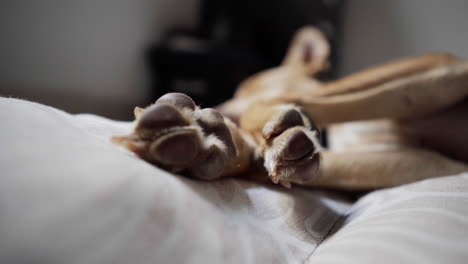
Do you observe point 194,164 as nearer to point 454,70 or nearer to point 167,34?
point 454,70

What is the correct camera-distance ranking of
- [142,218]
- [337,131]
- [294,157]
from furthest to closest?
1. [337,131]
2. [294,157]
3. [142,218]

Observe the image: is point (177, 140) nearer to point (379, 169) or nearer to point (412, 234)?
point (412, 234)

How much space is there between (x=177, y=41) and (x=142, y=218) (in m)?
1.44

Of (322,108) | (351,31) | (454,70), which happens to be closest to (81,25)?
(322,108)

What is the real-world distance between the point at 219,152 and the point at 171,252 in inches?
5.5

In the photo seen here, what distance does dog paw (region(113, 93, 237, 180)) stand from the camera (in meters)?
0.35

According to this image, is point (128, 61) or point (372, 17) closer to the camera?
point (128, 61)

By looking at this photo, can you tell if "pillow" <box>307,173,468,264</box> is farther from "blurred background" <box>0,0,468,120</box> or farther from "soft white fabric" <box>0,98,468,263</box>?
"blurred background" <box>0,0,468,120</box>

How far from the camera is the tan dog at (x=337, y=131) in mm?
365

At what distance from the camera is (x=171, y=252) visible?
28cm

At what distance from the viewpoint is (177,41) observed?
1622 millimetres

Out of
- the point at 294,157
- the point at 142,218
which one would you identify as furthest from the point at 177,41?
the point at 142,218

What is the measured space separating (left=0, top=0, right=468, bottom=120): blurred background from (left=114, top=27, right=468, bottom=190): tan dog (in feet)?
1.66

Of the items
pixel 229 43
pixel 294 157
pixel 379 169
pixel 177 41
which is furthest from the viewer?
pixel 229 43
